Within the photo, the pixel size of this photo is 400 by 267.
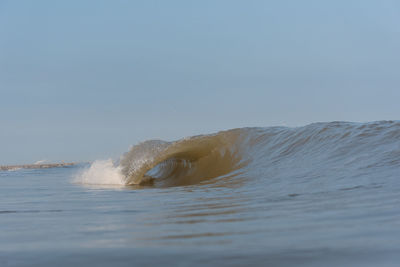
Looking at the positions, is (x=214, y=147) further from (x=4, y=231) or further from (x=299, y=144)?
(x=4, y=231)

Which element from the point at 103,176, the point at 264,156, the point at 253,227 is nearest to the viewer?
the point at 253,227

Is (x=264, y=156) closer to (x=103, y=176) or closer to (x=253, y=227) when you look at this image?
(x=103, y=176)

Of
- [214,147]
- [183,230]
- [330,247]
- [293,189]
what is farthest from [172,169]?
[330,247]

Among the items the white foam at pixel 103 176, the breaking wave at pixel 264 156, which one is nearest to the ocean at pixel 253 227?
the breaking wave at pixel 264 156

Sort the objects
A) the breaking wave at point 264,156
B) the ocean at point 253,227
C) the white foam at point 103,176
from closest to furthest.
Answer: the ocean at point 253,227
the breaking wave at point 264,156
the white foam at point 103,176

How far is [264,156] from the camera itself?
7.27 metres

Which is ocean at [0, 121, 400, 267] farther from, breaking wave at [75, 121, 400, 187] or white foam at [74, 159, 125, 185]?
white foam at [74, 159, 125, 185]

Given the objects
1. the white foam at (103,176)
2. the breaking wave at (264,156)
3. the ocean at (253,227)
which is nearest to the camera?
the ocean at (253,227)

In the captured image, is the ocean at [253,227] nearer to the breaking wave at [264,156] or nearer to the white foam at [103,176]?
the breaking wave at [264,156]

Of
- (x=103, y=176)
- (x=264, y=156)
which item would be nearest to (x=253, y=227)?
(x=264, y=156)

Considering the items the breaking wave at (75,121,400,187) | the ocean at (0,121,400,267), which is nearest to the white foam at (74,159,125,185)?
the breaking wave at (75,121,400,187)

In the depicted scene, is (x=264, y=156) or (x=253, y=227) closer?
(x=253, y=227)

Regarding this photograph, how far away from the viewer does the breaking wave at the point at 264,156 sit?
17.4 feet

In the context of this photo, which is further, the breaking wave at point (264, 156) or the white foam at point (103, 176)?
the white foam at point (103, 176)
